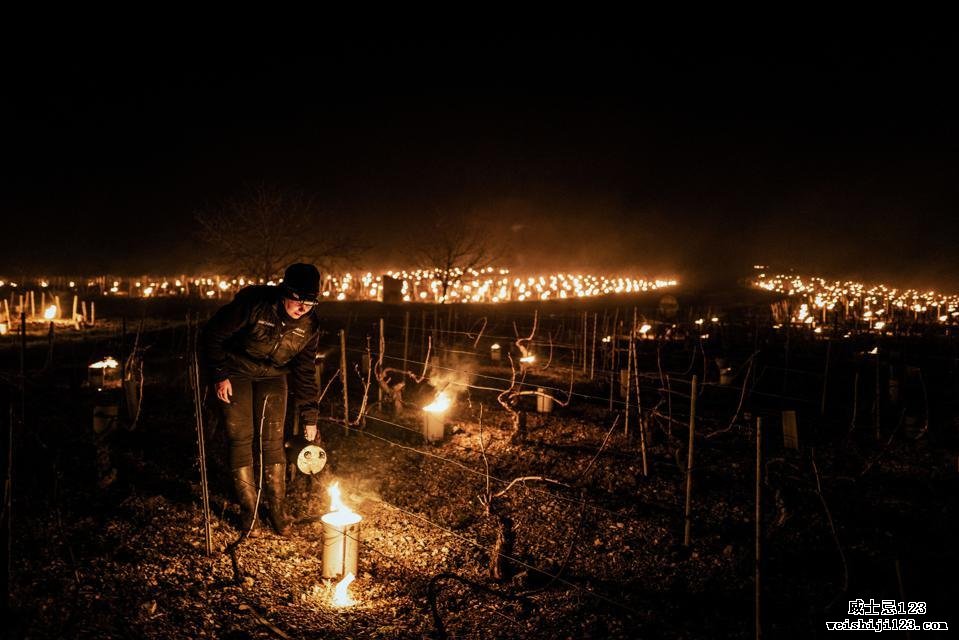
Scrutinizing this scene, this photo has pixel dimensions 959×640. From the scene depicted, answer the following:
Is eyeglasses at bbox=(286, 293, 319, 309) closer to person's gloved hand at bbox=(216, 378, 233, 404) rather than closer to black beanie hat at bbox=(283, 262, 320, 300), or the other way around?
black beanie hat at bbox=(283, 262, 320, 300)

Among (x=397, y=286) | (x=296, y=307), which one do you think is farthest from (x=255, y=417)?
(x=397, y=286)

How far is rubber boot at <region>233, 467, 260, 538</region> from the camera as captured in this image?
13.9ft

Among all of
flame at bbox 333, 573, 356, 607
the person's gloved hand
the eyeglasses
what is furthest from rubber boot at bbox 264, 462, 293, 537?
the eyeglasses

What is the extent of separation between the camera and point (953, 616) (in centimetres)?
336

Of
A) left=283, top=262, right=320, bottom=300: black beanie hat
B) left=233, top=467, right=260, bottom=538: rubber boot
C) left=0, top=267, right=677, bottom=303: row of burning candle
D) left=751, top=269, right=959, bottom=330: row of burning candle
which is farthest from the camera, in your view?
left=0, top=267, right=677, bottom=303: row of burning candle

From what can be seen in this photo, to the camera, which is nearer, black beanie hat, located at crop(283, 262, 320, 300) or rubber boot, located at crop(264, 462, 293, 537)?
black beanie hat, located at crop(283, 262, 320, 300)

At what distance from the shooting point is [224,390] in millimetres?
3971

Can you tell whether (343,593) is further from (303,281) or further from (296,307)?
(303,281)

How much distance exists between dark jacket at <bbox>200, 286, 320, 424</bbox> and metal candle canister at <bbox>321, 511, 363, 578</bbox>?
1.25 metres

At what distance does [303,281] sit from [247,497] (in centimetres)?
186

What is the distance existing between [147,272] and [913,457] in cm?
4205

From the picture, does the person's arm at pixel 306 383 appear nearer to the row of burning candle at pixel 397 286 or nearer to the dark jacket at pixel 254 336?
the dark jacket at pixel 254 336

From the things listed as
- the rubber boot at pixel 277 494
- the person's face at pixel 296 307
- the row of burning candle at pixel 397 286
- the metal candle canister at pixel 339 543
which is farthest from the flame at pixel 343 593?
the row of burning candle at pixel 397 286

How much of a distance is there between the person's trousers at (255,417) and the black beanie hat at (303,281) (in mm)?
829
